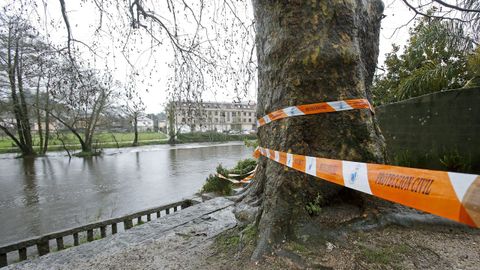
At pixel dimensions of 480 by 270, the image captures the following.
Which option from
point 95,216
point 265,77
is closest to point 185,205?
point 95,216

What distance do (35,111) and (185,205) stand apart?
1812 centimetres

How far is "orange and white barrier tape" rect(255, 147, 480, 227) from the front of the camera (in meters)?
0.88

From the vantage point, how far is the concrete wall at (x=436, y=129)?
4172 millimetres

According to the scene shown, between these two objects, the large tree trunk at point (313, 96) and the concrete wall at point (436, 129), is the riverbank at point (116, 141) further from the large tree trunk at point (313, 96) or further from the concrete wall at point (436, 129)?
the large tree trunk at point (313, 96)

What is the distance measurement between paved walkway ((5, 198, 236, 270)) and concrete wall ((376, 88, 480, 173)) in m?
2.95

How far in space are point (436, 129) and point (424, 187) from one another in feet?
15.6

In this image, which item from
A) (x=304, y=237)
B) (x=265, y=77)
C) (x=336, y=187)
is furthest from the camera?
(x=265, y=77)

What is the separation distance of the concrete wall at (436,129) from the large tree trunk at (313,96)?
1925mm

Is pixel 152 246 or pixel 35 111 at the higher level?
pixel 35 111

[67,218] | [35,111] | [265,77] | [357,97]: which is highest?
[35,111]

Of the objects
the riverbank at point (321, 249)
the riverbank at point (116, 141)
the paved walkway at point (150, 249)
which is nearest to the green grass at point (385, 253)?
the riverbank at point (321, 249)

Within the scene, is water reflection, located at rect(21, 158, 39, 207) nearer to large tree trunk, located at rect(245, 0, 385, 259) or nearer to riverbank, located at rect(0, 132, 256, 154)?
riverbank, located at rect(0, 132, 256, 154)

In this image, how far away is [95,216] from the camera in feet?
23.6

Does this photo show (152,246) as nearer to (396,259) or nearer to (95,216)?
(396,259)
